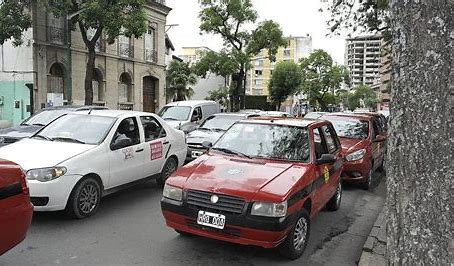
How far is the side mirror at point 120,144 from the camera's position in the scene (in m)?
6.67

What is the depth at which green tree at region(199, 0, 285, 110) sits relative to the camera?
2742 centimetres

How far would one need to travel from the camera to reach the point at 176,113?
14.8 m

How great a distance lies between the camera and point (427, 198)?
2.10 metres

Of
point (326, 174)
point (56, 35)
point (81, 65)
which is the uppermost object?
point (56, 35)

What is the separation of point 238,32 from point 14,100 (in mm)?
14426

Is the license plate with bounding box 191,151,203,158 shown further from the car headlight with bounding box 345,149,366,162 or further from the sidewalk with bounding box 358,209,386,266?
the sidewalk with bounding box 358,209,386,266

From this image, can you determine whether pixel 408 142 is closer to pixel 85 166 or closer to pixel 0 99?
pixel 85 166

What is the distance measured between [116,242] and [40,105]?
784 inches

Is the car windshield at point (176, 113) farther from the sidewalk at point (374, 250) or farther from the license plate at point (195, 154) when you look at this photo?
the sidewalk at point (374, 250)

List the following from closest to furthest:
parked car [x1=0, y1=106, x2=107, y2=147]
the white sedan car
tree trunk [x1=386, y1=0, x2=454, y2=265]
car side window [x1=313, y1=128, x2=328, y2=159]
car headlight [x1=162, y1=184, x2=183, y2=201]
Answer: tree trunk [x1=386, y1=0, x2=454, y2=265], car headlight [x1=162, y1=184, x2=183, y2=201], the white sedan car, car side window [x1=313, y1=128, x2=328, y2=159], parked car [x1=0, y1=106, x2=107, y2=147]

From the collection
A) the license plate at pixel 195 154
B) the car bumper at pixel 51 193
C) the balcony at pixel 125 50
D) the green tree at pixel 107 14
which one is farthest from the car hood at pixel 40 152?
the balcony at pixel 125 50

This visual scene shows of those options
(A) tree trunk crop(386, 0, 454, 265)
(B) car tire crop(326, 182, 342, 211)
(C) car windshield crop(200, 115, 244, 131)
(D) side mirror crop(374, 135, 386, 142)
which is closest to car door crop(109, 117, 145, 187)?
(B) car tire crop(326, 182, 342, 211)

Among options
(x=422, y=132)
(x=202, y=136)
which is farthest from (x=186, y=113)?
(x=422, y=132)

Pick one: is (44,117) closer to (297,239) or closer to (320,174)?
(320,174)
